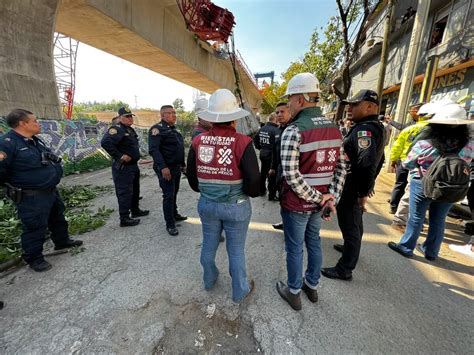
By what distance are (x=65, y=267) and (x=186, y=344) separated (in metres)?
2.05

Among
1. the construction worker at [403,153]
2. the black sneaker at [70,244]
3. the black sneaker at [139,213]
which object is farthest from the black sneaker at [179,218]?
the construction worker at [403,153]

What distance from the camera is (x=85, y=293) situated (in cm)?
233

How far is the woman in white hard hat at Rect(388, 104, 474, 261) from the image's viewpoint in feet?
7.94

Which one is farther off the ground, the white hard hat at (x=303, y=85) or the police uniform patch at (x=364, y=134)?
the white hard hat at (x=303, y=85)

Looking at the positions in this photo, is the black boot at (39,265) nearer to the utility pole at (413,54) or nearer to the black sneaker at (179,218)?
the black sneaker at (179,218)

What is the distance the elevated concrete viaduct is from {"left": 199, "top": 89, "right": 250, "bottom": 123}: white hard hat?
5.28m

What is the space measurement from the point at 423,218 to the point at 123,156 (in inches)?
178

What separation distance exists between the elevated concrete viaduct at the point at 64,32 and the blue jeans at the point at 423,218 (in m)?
7.29

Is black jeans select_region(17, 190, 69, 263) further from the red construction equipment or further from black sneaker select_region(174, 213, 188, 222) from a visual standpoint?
the red construction equipment

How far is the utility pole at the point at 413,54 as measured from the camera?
20.7 ft

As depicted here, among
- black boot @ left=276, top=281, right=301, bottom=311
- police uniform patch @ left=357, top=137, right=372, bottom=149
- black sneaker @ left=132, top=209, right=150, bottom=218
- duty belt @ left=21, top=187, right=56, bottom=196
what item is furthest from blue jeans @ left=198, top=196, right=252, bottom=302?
black sneaker @ left=132, top=209, right=150, bottom=218

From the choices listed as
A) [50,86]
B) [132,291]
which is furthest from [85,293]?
[50,86]

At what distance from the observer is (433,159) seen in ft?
8.55

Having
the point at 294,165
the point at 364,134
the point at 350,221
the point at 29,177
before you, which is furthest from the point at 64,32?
the point at 350,221
